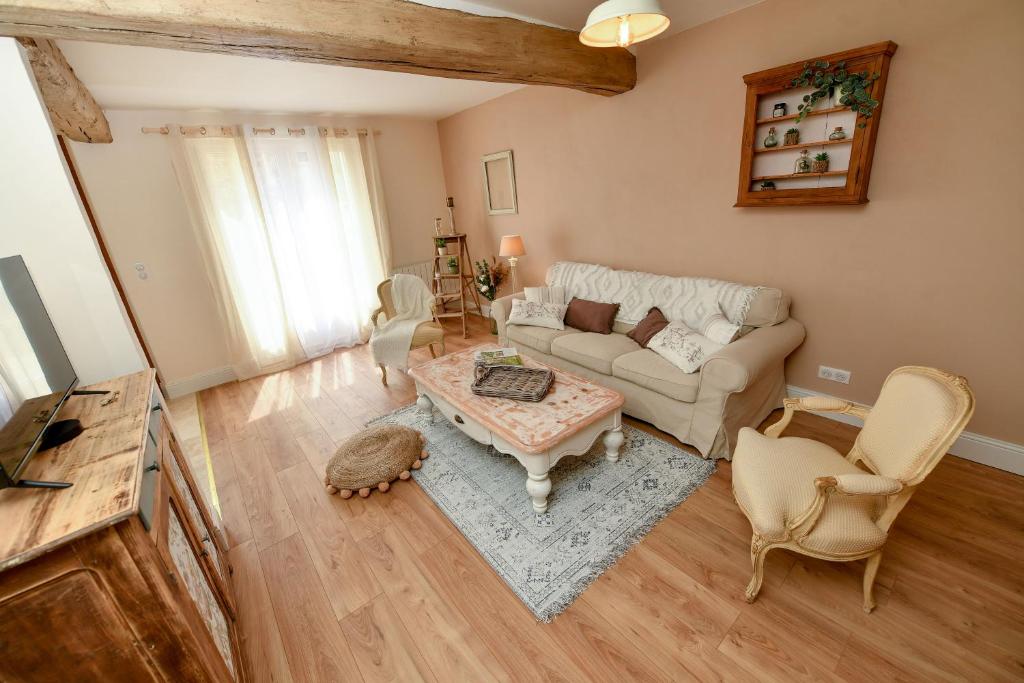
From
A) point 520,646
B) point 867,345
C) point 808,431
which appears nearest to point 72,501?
point 520,646

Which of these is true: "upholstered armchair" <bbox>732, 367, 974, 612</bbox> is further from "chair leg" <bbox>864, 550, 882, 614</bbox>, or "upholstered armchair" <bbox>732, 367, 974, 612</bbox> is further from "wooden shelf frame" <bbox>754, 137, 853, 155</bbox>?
"wooden shelf frame" <bbox>754, 137, 853, 155</bbox>

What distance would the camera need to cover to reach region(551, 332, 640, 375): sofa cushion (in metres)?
2.85

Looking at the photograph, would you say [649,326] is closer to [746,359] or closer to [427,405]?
[746,359]

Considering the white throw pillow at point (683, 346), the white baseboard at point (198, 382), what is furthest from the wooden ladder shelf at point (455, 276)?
the white throw pillow at point (683, 346)

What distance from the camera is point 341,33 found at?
181 cm

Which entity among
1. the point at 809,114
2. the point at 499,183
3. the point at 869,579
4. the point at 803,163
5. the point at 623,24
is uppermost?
the point at 623,24

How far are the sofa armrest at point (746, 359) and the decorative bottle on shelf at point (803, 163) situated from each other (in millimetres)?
897

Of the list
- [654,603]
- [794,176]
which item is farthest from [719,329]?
[654,603]

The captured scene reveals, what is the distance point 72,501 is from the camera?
1026 millimetres

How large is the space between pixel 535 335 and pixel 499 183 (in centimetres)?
206

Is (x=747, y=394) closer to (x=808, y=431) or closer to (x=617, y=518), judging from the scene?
(x=808, y=431)

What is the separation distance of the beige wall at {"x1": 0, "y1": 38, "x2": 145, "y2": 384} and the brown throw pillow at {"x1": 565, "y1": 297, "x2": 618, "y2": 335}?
2680mm

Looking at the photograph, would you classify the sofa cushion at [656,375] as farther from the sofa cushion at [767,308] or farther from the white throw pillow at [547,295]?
the white throw pillow at [547,295]

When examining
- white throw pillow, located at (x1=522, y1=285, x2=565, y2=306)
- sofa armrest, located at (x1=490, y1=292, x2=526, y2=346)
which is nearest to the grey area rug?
sofa armrest, located at (x1=490, y1=292, x2=526, y2=346)
